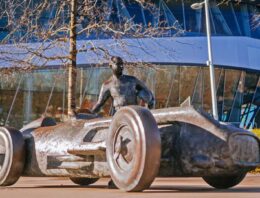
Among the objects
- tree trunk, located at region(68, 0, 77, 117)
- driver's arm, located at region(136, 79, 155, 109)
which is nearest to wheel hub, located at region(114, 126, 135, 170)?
driver's arm, located at region(136, 79, 155, 109)

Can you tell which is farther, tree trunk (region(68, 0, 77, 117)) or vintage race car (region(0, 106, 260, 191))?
tree trunk (region(68, 0, 77, 117))

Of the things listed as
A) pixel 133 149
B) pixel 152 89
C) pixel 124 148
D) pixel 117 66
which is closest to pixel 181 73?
pixel 152 89

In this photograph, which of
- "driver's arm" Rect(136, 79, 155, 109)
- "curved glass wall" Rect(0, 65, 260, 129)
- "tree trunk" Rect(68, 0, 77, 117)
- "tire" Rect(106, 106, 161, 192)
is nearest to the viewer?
"tire" Rect(106, 106, 161, 192)

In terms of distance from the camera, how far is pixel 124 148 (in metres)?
6.57

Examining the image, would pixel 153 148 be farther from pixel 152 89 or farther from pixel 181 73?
pixel 181 73

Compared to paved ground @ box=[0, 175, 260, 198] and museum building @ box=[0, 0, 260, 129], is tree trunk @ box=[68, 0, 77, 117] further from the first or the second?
museum building @ box=[0, 0, 260, 129]

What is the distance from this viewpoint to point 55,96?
30812 mm

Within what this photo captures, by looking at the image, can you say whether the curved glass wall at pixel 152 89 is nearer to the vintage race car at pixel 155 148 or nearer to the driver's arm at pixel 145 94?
the driver's arm at pixel 145 94

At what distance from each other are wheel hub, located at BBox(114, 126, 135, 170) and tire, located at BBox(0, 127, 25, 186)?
2080mm

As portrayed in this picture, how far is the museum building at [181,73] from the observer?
3025 centimetres

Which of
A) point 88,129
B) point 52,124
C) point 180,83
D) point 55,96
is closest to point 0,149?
point 52,124

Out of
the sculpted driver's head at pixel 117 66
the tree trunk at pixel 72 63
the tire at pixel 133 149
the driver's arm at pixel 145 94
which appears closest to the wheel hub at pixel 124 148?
the tire at pixel 133 149

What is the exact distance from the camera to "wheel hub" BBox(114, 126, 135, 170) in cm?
651

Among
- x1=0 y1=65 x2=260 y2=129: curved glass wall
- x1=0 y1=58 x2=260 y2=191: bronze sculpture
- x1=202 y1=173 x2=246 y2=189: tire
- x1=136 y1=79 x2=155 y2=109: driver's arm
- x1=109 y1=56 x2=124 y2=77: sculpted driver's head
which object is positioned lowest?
x1=0 y1=65 x2=260 y2=129: curved glass wall
